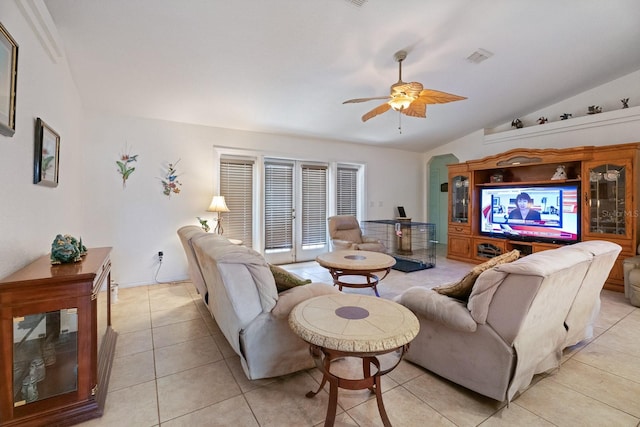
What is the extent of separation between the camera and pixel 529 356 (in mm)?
1675

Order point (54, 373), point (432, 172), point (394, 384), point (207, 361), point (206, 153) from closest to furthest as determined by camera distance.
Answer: point (54, 373) → point (394, 384) → point (207, 361) → point (206, 153) → point (432, 172)

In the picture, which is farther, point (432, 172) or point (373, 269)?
point (432, 172)

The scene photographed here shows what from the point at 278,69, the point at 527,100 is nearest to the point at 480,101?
the point at 527,100

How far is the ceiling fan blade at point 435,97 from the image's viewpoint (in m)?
2.79

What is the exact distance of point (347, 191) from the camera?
19.9 ft

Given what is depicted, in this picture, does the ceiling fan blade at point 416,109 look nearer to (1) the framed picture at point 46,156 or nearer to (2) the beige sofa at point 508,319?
(2) the beige sofa at point 508,319

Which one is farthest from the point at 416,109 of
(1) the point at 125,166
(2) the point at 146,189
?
(1) the point at 125,166

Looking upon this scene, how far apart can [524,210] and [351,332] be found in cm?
482

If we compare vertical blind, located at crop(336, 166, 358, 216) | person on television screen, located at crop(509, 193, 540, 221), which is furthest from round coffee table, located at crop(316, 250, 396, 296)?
person on television screen, located at crop(509, 193, 540, 221)

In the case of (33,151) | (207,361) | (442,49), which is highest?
(442,49)

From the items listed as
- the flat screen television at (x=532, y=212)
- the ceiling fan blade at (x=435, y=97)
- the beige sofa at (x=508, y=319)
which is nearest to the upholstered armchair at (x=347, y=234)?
the flat screen television at (x=532, y=212)

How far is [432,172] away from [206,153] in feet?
17.9

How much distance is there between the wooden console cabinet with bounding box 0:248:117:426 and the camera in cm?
137

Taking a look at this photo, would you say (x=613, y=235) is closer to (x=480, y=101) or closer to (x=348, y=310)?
(x=480, y=101)
